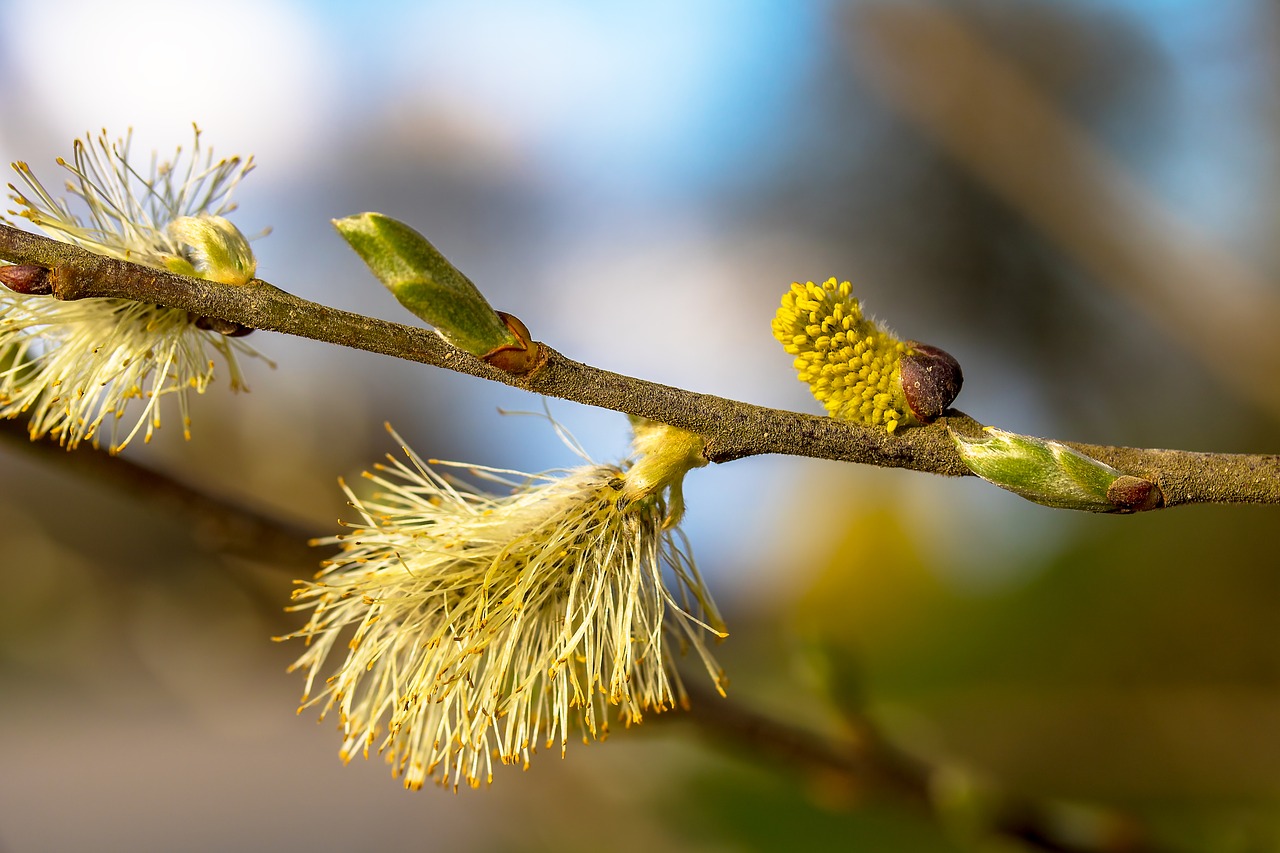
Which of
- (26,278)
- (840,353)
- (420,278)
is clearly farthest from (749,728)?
(26,278)

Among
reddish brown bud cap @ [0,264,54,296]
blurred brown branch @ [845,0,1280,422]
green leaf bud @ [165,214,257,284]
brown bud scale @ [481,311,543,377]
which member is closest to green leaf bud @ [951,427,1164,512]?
brown bud scale @ [481,311,543,377]

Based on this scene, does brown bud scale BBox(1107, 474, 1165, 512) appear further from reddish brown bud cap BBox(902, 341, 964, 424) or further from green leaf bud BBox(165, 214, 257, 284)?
green leaf bud BBox(165, 214, 257, 284)

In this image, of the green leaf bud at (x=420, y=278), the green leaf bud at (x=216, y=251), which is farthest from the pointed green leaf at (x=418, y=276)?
the green leaf bud at (x=216, y=251)

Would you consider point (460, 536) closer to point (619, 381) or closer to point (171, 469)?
point (619, 381)

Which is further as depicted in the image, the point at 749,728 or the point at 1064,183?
the point at 1064,183

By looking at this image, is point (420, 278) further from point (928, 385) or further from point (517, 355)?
point (928, 385)

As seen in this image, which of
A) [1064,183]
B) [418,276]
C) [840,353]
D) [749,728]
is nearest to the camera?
[418,276]
